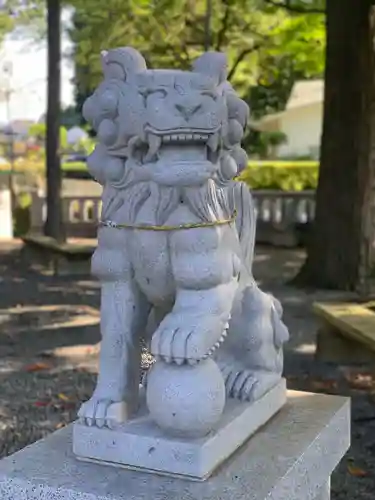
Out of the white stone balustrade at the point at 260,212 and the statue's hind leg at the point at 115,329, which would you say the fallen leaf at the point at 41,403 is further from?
the white stone balustrade at the point at 260,212

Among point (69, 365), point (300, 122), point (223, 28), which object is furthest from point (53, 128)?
point (300, 122)

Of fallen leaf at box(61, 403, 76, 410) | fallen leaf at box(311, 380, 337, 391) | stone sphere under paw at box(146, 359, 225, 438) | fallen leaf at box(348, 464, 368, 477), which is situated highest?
stone sphere under paw at box(146, 359, 225, 438)

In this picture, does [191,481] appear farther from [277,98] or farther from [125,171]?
[277,98]

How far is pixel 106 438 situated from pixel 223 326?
1.58 ft

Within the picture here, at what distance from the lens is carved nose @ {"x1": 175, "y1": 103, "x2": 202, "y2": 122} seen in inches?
85.8

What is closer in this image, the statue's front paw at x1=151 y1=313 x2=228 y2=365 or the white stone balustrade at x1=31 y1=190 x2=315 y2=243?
the statue's front paw at x1=151 y1=313 x2=228 y2=365

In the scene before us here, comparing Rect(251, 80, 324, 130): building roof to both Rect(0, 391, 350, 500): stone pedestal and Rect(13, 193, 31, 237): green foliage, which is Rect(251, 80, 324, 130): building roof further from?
Rect(0, 391, 350, 500): stone pedestal

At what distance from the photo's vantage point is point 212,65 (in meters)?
2.33

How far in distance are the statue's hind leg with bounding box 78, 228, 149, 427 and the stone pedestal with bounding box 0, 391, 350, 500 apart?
18cm

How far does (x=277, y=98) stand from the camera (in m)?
33.5

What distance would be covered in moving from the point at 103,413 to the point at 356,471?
7.78 ft

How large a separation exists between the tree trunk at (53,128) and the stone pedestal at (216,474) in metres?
10.1

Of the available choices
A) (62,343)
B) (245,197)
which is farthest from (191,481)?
(62,343)

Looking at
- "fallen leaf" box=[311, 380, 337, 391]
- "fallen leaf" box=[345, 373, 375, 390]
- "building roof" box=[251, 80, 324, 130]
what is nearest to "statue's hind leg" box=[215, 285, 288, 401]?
"fallen leaf" box=[311, 380, 337, 391]
